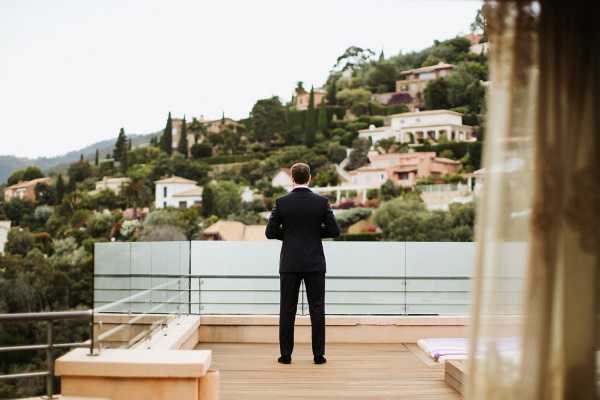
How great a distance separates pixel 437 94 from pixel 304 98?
66.3 ft

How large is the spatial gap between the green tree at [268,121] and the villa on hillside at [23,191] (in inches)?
1067

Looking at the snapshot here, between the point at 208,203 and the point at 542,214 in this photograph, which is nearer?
the point at 542,214

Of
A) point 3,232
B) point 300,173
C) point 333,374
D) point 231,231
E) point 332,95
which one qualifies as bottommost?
point 3,232

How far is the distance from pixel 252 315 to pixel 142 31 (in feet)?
271

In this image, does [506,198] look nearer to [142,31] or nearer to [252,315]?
[252,315]

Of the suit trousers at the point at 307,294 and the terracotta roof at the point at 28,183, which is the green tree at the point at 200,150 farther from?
the suit trousers at the point at 307,294

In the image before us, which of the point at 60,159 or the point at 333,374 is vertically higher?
Answer: the point at 60,159

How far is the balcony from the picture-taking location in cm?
317

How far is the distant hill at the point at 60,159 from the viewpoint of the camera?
92.2 m

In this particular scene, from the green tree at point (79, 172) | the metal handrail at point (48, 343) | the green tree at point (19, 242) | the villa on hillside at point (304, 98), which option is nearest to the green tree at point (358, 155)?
the villa on hillside at point (304, 98)

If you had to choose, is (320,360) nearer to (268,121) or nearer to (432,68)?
(268,121)

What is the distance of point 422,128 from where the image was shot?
95125mm

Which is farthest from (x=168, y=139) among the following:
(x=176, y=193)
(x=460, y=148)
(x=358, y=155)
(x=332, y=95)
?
(x=460, y=148)

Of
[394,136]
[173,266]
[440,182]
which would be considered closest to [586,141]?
[173,266]
